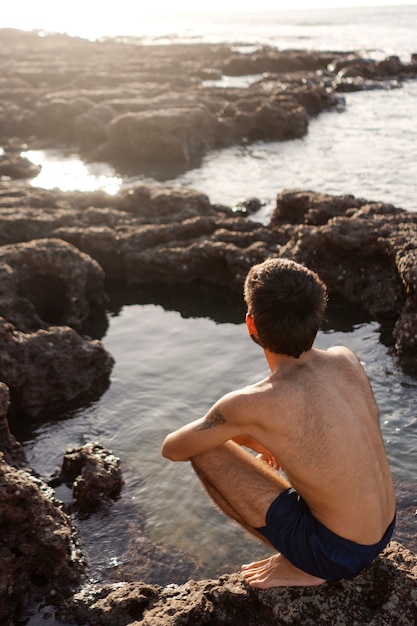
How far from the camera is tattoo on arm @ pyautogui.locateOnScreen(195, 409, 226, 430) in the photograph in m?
3.85

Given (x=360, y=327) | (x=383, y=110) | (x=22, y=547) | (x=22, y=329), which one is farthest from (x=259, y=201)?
(x=383, y=110)

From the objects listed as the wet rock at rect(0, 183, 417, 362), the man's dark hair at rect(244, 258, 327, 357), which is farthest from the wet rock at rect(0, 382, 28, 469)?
the man's dark hair at rect(244, 258, 327, 357)

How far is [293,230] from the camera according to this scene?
35.4 feet

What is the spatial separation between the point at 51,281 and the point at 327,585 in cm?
643

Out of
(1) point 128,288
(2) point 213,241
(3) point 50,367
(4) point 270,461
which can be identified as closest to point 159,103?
(2) point 213,241

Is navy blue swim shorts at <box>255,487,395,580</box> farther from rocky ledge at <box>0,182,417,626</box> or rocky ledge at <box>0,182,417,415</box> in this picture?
rocky ledge at <box>0,182,417,415</box>

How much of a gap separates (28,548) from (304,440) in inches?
90.0

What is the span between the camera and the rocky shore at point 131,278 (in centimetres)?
401

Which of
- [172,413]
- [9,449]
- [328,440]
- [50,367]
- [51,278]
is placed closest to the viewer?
[328,440]

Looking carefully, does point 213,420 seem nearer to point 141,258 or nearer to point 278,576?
point 278,576

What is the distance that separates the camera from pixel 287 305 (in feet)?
12.3

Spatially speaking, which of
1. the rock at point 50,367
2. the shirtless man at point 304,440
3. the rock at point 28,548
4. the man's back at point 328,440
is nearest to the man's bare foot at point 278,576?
the shirtless man at point 304,440

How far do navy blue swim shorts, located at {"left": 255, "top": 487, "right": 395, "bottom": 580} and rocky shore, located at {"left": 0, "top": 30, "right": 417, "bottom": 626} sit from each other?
0.15 metres

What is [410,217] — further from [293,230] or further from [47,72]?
[47,72]
